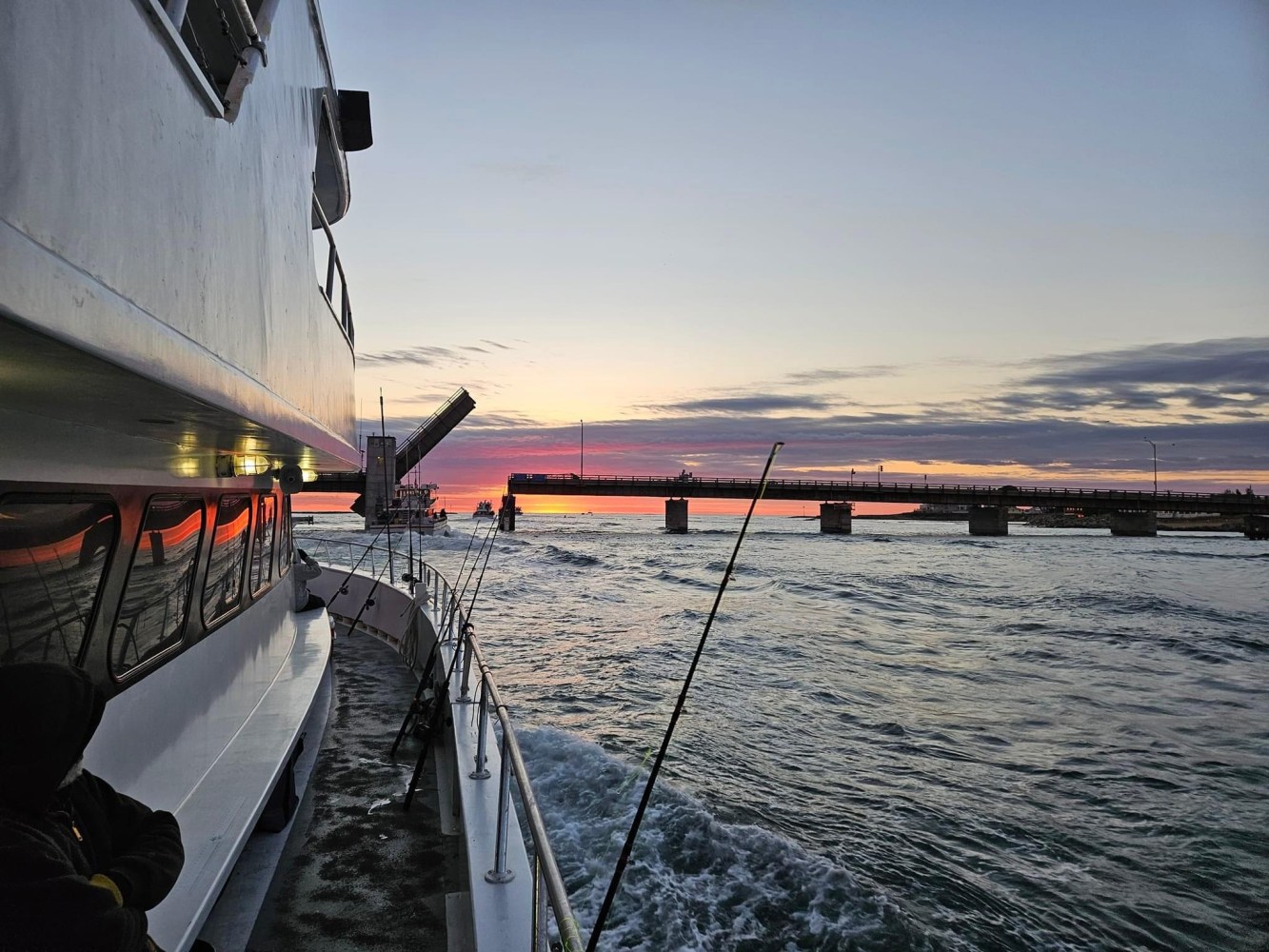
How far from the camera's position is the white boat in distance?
1.54 metres

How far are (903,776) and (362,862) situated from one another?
7.14 meters

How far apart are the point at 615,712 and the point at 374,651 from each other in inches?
162

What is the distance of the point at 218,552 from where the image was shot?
5.45m

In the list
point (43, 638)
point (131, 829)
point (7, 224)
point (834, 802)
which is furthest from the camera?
point (834, 802)

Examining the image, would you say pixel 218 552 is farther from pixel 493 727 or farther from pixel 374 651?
pixel 374 651

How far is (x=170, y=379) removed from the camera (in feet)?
6.56

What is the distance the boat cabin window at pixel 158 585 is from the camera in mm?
3758

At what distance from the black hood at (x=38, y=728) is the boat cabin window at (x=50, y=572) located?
1079mm

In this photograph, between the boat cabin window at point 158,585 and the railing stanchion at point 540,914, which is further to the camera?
the boat cabin window at point 158,585

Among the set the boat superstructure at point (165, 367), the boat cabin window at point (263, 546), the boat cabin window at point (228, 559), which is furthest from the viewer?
the boat cabin window at point (263, 546)

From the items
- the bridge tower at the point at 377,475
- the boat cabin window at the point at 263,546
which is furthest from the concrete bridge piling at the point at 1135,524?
the boat cabin window at the point at 263,546

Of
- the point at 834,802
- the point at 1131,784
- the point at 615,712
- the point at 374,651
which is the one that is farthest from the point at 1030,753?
the point at 374,651

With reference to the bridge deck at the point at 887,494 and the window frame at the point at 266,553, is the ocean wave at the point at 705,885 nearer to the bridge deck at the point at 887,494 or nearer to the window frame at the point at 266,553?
the window frame at the point at 266,553

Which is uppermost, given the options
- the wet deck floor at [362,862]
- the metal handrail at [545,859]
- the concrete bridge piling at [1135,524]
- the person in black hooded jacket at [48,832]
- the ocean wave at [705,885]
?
the person in black hooded jacket at [48,832]
